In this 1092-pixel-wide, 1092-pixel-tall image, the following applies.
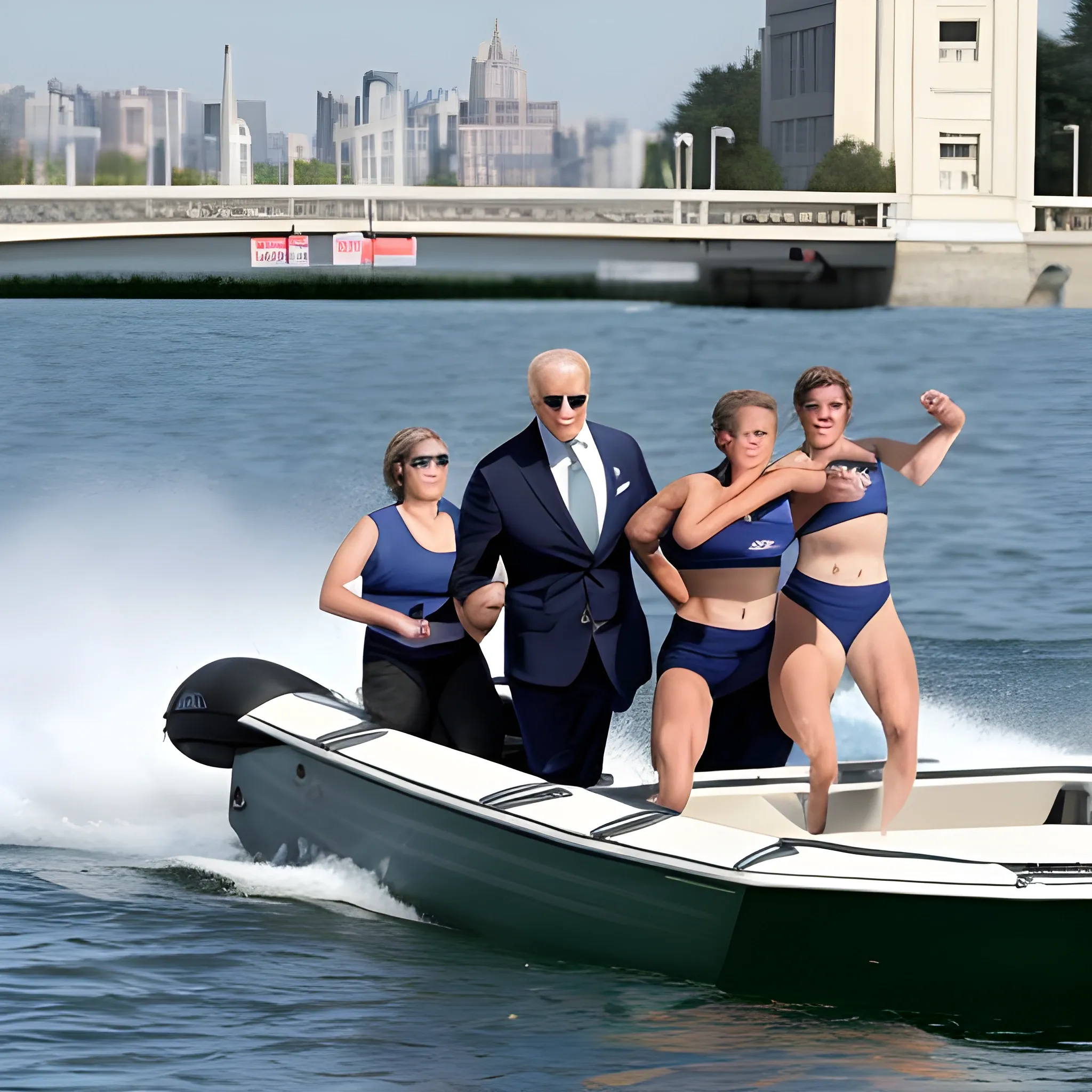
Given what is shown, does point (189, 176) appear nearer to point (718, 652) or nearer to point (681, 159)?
A: point (681, 159)

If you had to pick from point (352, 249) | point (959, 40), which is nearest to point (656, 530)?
point (352, 249)

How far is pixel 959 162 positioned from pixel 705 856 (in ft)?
166

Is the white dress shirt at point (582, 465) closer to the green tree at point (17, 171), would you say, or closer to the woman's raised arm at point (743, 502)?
the woman's raised arm at point (743, 502)

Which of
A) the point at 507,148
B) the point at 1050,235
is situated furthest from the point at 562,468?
the point at 507,148

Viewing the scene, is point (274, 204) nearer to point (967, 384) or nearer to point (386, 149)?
Answer: point (386, 149)

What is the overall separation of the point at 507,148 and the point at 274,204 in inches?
493

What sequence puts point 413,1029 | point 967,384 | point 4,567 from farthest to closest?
point 967,384 < point 4,567 < point 413,1029

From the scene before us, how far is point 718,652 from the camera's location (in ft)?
16.7

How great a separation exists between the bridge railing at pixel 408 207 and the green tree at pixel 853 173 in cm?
645

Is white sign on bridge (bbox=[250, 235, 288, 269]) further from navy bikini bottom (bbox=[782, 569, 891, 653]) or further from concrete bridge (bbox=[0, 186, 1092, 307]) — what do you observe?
navy bikini bottom (bbox=[782, 569, 891, 653])

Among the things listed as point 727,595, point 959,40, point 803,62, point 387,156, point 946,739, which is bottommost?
point 946,739

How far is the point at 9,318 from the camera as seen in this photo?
4406cm

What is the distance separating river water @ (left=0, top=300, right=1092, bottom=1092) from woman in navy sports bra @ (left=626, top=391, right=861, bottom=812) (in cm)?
30

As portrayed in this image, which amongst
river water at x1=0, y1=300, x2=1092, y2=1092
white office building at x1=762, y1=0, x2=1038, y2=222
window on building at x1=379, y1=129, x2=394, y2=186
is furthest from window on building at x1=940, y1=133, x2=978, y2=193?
river water at x1=0, y1=300, x2=1092, y2=1092
